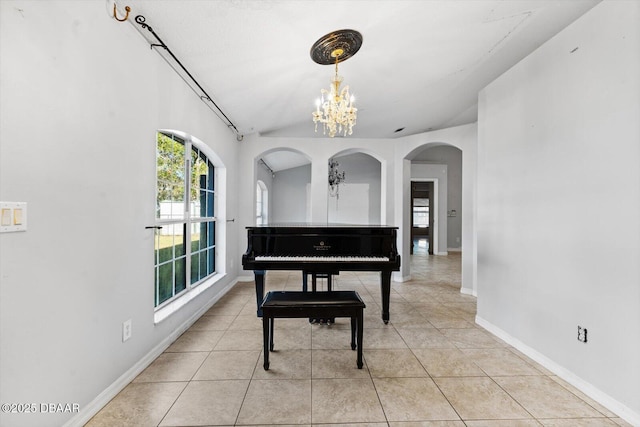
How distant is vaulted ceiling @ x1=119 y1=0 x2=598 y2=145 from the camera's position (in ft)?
6.01

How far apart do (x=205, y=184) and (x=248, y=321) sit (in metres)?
1.83

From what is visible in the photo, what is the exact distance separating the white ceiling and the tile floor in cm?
245

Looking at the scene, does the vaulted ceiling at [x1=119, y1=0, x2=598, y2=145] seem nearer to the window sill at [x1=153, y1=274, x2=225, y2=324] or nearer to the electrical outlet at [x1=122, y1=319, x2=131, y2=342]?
the electrical outlet at [x1=122, y1=319, x2=131, y2=342]

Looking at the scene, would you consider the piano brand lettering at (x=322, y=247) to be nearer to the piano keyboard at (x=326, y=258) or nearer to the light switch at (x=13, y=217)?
the piano keyboard at (x=326, y=258)

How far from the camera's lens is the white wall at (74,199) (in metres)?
1.16

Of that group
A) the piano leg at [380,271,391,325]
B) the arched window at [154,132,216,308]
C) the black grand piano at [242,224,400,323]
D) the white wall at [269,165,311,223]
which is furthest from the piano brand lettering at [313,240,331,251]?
the white wall at [269,165,311,223]

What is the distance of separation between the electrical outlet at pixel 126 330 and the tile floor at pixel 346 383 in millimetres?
327

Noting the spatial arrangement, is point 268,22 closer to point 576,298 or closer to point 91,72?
point 91,72

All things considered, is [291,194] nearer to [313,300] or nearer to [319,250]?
[319,250]

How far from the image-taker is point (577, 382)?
191 centimetres

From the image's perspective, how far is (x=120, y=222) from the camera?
1.81 metres

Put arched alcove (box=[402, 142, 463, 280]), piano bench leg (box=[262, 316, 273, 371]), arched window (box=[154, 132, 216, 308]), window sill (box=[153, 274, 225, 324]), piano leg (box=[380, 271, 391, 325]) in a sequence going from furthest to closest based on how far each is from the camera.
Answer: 1. arched alcove (box=[402, 142, 463, 280])
2. piano leg (box=[380, 271, 391, 325])
3. arched window (box=[154, 132, 216, 308])
4. window sill (box=[153, 274, 225, 324])
5. piano bench leg (box=[262, 316, 273, 371])

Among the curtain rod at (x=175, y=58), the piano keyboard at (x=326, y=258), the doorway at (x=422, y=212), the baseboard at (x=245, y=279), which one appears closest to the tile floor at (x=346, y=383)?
the piano keyboard at (x=326, y=258)

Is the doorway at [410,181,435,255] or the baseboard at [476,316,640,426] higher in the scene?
the doorway at [410,181,435,255]
